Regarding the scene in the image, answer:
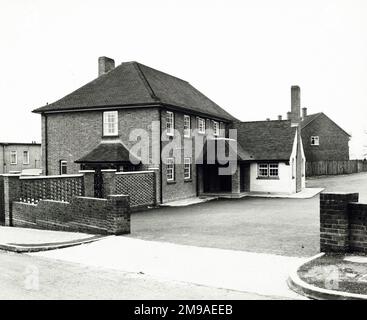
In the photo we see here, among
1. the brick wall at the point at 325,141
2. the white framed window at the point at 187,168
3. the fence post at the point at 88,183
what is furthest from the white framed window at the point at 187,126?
the brick wall at the point at 325,141

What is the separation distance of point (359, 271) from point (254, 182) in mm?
23280

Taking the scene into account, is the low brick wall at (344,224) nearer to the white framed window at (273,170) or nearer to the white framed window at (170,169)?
the white framed window at (170,169)

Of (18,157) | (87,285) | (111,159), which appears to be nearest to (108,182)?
(111,159)

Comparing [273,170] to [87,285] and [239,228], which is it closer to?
[239,228]

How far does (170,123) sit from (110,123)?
3.48 metres

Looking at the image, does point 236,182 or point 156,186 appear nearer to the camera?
point 156,186

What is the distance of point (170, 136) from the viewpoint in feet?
81.4

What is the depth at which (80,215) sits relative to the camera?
13.9 m

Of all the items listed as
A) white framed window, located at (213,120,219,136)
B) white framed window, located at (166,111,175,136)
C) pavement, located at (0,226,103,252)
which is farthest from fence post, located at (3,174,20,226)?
white framed window, located at (213,120,219,136)

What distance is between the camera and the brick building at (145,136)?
2369cm

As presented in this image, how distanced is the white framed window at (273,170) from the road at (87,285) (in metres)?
23.0

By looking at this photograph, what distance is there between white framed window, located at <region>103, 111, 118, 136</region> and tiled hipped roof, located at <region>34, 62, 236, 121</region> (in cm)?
57

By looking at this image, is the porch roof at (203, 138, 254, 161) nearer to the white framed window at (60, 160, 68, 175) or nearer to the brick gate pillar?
the white framed window at (60, 160, 68, 175)
